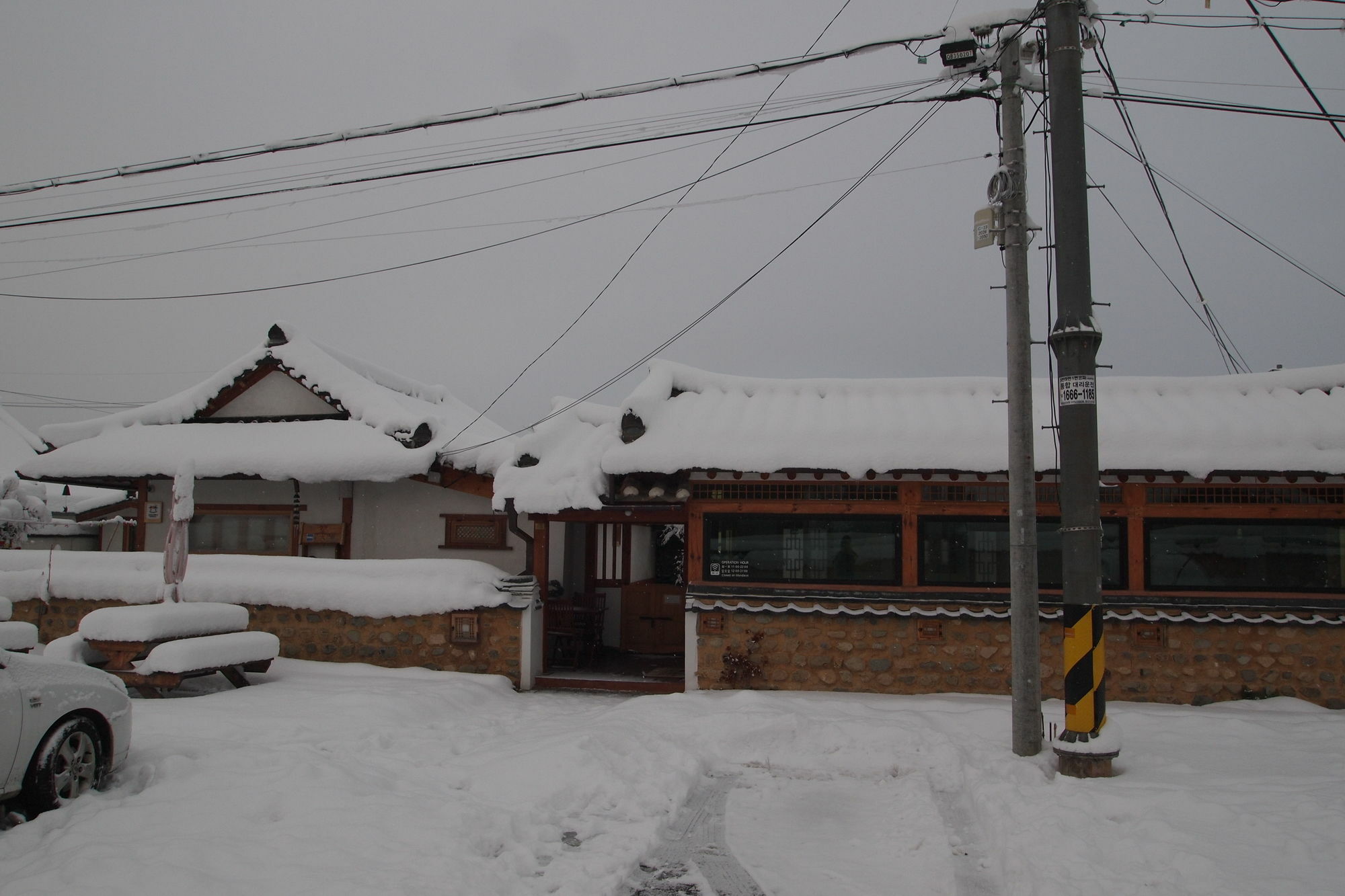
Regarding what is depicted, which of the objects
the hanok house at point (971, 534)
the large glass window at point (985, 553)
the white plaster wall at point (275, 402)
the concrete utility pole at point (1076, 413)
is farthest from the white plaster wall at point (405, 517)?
the concrete utility pole at point (1076, 413)

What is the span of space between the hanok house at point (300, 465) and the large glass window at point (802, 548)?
322 centimetres

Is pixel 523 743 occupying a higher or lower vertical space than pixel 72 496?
lower

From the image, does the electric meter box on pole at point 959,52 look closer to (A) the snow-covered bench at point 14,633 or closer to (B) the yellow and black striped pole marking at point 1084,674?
(B) the yellow and black striped pole marking at point 1084,674

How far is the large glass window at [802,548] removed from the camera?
11711mm

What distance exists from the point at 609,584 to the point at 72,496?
1248 inches

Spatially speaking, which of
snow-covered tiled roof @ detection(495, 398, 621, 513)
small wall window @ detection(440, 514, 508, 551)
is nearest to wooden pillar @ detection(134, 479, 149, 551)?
small wall window @ detection(440, 514, 508, 551)

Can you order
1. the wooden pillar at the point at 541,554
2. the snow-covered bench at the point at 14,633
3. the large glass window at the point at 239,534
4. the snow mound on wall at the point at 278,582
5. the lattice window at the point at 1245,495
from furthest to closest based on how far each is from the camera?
the large glass window at the point at 239,534, the wooden pillar at the point at 541,554, the snow mound on wall at the point at 278,582, the lattice window at the point at 1245,495, the snow-covered bench at the point at 14,633

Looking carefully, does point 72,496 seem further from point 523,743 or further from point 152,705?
point 523,743

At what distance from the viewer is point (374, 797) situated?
6422 millimetres

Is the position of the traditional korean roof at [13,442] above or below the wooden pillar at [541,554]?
above

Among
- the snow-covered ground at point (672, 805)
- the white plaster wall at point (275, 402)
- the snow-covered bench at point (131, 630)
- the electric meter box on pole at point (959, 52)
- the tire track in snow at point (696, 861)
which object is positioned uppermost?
the electric meter box on pole at point (959, 52)

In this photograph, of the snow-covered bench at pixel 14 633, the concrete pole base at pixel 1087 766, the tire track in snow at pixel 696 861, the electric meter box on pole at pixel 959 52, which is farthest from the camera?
the snow-covered bench at pixel 14 633

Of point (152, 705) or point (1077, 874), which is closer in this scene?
point (1077, 874)

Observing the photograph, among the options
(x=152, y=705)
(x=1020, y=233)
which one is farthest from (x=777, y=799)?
(x=152, y=705)
